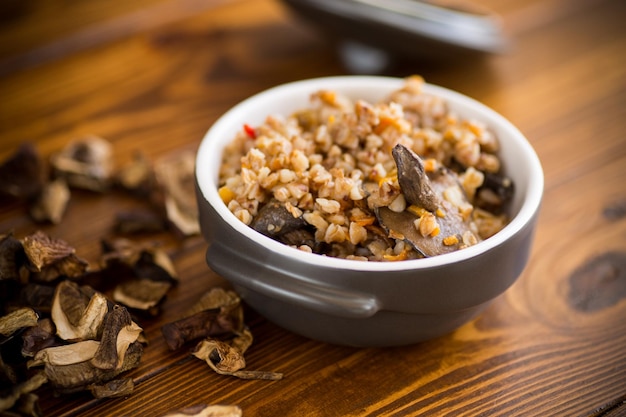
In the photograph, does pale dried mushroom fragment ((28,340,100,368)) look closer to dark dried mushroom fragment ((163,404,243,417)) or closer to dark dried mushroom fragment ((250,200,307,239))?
dark dried mushroom fragment ((163,404,243,417))

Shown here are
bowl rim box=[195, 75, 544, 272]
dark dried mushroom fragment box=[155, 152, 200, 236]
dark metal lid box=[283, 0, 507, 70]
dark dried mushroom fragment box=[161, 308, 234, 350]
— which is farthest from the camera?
dark metal lid box=[283, 0, 507, 70]

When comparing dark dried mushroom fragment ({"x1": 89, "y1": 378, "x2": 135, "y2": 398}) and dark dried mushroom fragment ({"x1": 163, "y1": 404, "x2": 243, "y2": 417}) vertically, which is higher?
dark dried mushroom fragment ({"x1": 163, "y1": 404, "x2": 243, "y2": 417})

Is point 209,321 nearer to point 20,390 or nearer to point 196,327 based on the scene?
point 196,327

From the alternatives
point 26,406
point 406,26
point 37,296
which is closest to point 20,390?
point 26,406

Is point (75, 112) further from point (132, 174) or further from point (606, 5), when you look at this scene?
point (606, 5)

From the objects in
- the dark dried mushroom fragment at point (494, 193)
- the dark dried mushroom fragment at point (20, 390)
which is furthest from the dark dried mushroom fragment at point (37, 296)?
the dark dried mushroom fragment at point (494, 193)

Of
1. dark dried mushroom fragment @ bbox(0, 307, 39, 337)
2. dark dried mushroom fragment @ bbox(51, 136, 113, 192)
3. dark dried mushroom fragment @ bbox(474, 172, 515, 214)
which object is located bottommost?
dark dried mushroom fragment @ bbox(51, 136, 113, 192)

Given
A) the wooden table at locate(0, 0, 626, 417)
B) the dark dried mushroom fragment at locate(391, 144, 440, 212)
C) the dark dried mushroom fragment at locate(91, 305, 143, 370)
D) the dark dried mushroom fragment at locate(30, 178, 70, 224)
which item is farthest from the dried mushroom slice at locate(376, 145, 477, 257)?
the dark dried mushroom fragment at locate(30, 178, 70, 224)

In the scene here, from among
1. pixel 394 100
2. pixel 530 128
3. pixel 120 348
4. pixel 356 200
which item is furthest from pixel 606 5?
pixel 120 348
